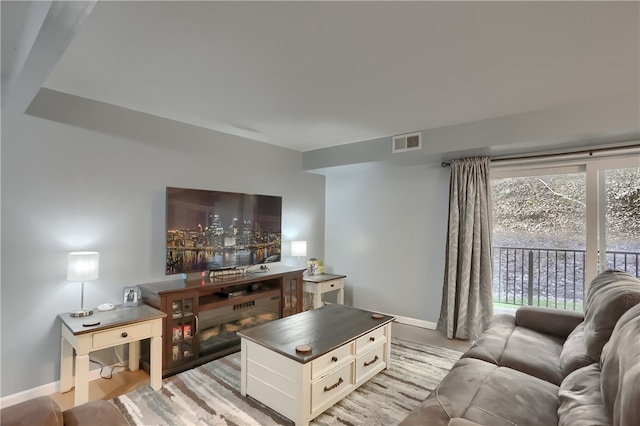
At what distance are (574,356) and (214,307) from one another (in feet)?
9.01

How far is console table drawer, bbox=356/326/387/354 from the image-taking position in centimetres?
241

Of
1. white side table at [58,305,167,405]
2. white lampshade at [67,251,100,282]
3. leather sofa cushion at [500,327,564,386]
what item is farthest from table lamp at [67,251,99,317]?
leather sofa cushion at [500,327,564,386]

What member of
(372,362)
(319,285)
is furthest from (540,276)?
(319,285)

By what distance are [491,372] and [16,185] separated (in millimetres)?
3389

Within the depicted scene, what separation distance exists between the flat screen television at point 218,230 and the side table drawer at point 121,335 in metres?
0.69

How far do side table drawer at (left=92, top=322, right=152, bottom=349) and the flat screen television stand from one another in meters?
0.69

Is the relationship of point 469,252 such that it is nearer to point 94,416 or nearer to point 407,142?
point 407,142

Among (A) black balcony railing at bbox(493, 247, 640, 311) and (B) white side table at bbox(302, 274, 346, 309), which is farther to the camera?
(B) white side table at bbox(302, 274, 346, 309)

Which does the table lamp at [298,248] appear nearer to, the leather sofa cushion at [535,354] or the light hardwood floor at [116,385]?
the light hardwood floor at [116,385]

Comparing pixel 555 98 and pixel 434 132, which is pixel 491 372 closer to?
Result: pixel 555 98

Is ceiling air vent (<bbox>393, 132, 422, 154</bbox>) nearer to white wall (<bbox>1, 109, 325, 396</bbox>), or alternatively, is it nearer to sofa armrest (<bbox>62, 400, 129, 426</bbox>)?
white wall (<bbox>1, 109, 325, 396</bbox>)

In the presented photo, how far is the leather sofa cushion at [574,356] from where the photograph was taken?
1665 millimetres

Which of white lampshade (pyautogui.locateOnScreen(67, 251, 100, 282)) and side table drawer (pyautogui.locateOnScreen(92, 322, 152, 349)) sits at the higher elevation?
white lampshade (pyautogui.locateOnScreen(67, 251, 100, 282))

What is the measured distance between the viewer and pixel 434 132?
10.9 feet
